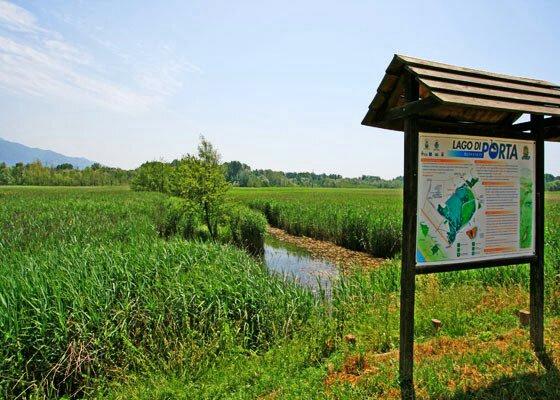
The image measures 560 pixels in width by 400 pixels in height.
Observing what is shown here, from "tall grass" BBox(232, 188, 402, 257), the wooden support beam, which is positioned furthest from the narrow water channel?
the wooden support beam

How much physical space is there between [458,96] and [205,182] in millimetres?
16559

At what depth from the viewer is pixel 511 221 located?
4344mm

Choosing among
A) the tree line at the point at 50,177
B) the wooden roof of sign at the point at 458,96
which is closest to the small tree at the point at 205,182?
the wooden roof of sign at the point at 458,96

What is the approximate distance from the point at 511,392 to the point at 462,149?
8.03 feet

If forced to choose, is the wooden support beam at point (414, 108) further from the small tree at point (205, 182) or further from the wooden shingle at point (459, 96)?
the small tree at point (205, 182)

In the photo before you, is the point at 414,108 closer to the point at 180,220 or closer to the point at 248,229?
the point at 248,229

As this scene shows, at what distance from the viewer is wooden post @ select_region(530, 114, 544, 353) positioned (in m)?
4.44

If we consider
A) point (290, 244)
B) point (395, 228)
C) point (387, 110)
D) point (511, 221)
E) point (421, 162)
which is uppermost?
point (387, 110)

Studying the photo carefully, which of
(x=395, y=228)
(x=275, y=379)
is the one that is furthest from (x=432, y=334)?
(x=395, y=228)

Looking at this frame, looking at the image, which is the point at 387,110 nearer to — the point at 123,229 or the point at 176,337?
the point at 176,337

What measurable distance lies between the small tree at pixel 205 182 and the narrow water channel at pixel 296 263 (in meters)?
3.60

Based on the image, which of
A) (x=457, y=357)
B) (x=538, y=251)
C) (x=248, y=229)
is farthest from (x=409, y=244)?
(x=248, y=229)

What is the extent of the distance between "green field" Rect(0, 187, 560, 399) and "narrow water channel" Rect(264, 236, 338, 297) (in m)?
4.53

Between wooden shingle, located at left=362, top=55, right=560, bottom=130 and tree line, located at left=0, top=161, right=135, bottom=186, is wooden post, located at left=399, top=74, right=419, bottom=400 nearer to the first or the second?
wooden shingle, located at left=362, top=55, right=560, bottom=130
